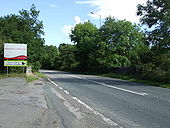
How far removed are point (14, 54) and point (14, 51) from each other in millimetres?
394

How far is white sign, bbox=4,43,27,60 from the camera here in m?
31.1

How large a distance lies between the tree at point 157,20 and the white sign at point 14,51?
52.7ft

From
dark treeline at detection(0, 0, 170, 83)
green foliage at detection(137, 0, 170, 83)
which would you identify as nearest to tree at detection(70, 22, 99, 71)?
dark treeline at detection(0, 0, 170, 83)

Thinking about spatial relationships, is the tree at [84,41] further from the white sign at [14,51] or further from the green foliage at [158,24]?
the green foliage at [158,24]

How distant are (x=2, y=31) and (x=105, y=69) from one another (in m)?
21.2

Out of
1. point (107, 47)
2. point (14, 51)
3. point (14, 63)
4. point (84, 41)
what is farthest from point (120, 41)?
point (14, 63)

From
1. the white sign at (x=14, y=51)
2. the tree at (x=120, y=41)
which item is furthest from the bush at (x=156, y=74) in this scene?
the tree at (x=120, y=41)

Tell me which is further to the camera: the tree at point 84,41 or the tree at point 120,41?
the tree at point 84,41

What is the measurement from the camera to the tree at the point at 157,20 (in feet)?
70.7

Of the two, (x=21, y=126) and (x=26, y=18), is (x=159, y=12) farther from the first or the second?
(x=26, y=18)

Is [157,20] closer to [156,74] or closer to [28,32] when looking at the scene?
[156,74]

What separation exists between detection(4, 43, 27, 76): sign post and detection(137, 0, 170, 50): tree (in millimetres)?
16095

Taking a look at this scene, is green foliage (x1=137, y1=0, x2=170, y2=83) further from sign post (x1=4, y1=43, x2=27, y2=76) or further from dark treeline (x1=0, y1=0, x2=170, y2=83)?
sign post (x1=4, y1=43, x2=27, y2=76)

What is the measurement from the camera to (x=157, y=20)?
22594mm
